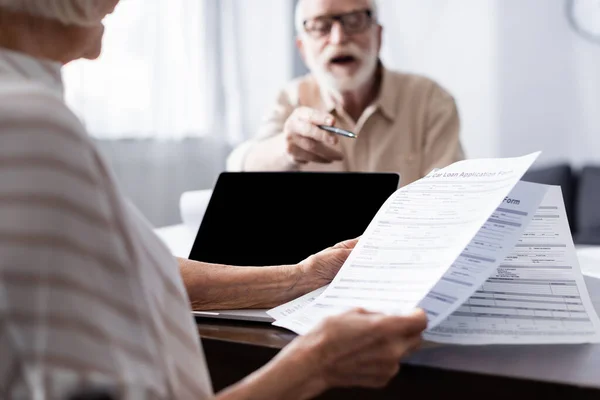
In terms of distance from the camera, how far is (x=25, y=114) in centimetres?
39

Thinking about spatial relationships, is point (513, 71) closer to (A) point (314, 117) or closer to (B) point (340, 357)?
(A) point (314, 117)

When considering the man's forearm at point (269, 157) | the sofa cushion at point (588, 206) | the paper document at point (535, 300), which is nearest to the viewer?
the paper document at point (535, 300)

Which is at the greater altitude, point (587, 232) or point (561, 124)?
point (561, 124)

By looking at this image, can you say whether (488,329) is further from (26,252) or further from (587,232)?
(587,232)

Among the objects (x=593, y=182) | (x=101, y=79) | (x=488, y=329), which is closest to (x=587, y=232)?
(x=593, y=182)

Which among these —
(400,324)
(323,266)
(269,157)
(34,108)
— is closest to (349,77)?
(269,157)

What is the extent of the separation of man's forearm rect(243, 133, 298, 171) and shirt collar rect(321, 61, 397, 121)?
0.40 m

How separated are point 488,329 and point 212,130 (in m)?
2.64

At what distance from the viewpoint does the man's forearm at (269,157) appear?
1.67m

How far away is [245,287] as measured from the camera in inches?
30.6

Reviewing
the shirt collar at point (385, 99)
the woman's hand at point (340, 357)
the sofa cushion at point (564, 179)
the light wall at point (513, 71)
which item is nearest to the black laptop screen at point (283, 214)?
the woman's hand at point (340, 357)

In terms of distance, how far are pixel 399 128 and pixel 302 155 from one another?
697 mm

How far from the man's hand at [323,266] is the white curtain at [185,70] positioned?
1.86 metres

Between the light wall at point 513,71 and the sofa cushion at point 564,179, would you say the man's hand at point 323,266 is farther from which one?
the light wall at point 513,71
